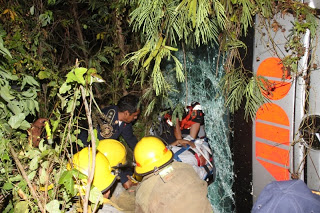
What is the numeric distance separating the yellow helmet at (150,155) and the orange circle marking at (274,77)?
1018 millimetres

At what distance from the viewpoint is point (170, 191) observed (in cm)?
259

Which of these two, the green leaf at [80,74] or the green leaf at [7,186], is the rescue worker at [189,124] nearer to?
the green leaf at [7,186]

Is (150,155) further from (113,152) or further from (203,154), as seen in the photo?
(203,154)

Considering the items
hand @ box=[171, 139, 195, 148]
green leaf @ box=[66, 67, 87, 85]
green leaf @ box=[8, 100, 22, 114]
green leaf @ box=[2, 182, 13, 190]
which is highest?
green leaf @ box=[66, 67, 87, 85]

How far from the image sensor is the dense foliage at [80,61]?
1.97 metres

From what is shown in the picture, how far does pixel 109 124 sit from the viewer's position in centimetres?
430

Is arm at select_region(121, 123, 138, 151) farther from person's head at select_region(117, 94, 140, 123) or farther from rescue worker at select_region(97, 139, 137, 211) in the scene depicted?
rescue worker at select_region(97, 139, 137, 211)

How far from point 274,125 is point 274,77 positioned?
406mm

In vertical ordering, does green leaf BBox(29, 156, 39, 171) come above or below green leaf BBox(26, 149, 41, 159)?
below

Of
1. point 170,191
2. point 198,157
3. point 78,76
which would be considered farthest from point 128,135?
point 78,76

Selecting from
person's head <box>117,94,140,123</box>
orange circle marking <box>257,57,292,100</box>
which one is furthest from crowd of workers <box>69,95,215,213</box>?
orange circle marking <box>257,57,292,100</box>

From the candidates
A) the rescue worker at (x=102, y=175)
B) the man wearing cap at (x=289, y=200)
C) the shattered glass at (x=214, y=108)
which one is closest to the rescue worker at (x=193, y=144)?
the shattered glass at (x=214, y=108)

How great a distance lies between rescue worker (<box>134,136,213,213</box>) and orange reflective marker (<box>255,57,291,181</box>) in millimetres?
629

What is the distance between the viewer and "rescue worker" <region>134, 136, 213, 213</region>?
2.57 meters
